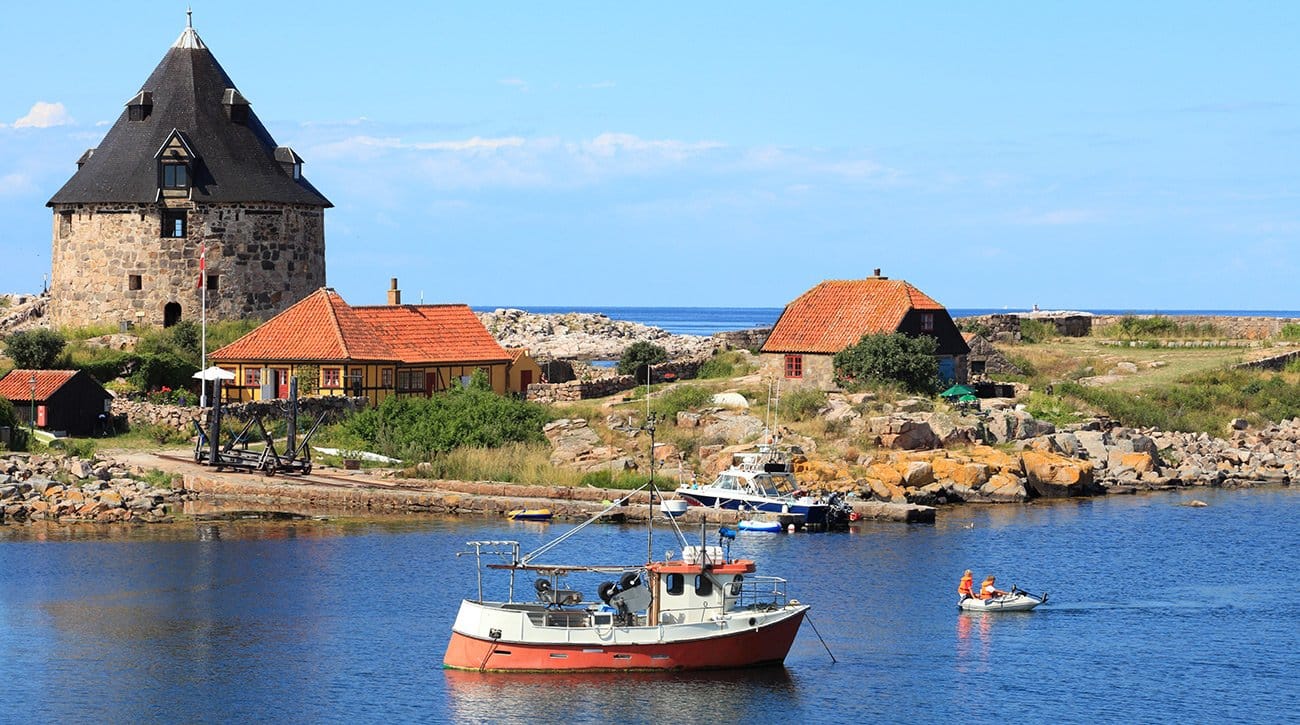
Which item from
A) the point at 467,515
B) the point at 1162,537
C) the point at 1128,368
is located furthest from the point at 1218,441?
the point at 467,515

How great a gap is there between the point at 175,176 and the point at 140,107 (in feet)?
14.6

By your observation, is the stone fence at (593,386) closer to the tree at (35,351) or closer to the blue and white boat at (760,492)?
the tree at (35,351)

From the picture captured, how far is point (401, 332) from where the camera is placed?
75312 millimetres

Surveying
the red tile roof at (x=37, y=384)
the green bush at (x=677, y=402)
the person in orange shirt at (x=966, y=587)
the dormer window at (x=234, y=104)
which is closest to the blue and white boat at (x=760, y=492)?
the person in orange shirt at (x=966, y=587)

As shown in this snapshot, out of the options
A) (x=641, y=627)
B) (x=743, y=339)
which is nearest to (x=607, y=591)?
(x=641, y=627)

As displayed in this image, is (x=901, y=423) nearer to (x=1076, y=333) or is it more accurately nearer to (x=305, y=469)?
(x=305, y=469)

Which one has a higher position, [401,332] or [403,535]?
[401,332]

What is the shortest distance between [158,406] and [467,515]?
16046mm

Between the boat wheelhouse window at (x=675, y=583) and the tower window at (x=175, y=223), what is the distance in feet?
160

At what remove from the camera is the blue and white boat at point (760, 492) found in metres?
54.7

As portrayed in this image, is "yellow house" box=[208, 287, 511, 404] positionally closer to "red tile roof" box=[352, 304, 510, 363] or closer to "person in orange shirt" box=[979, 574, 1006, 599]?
"red tile roof" box=[352, 304, 510, 363]

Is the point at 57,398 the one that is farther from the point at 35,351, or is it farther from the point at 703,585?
the point at 703,585

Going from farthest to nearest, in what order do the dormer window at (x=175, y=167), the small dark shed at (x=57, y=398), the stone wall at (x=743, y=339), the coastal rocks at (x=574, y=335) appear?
the coastal rocks at (x=574, y=335) → the stone wall at (x=743, y=339) → the dormer window at (x=175, y=167) → the small dark shed at (x=57, y=398)

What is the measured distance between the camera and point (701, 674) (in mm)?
37344
